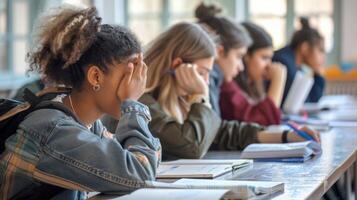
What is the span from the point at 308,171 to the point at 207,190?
522mm

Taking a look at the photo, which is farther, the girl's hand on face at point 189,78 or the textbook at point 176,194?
the girl's hand on face at point 189,78

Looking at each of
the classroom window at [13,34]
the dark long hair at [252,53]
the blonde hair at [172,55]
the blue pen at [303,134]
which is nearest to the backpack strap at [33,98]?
the blonde hair at [172,55]

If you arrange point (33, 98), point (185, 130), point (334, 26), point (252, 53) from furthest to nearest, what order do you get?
1. point (334, 26)
2. point (252, 53)
3. point (185, 130)
4. point (33, 98)

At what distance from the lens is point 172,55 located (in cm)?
243

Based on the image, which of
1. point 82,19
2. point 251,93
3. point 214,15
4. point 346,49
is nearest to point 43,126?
point 82,19

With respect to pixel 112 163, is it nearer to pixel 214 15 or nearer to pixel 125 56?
pixel 125 56

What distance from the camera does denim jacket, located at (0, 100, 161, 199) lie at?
4.65ft

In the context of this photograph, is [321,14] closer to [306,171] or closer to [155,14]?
[155,14]

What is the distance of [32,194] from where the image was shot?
4.83 feet

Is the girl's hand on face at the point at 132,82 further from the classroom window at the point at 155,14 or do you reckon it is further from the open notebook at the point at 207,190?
the classroom window at the point at 155,14

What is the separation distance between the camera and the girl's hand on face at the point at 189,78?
239 cm

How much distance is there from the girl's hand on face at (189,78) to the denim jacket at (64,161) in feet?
2.97

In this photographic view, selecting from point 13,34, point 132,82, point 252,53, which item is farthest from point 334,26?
point 132,82

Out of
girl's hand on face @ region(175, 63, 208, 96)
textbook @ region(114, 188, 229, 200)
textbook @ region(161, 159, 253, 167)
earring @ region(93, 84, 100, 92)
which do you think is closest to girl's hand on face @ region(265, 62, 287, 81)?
girl's hand on face @ region(175, 63, 208, 96)
